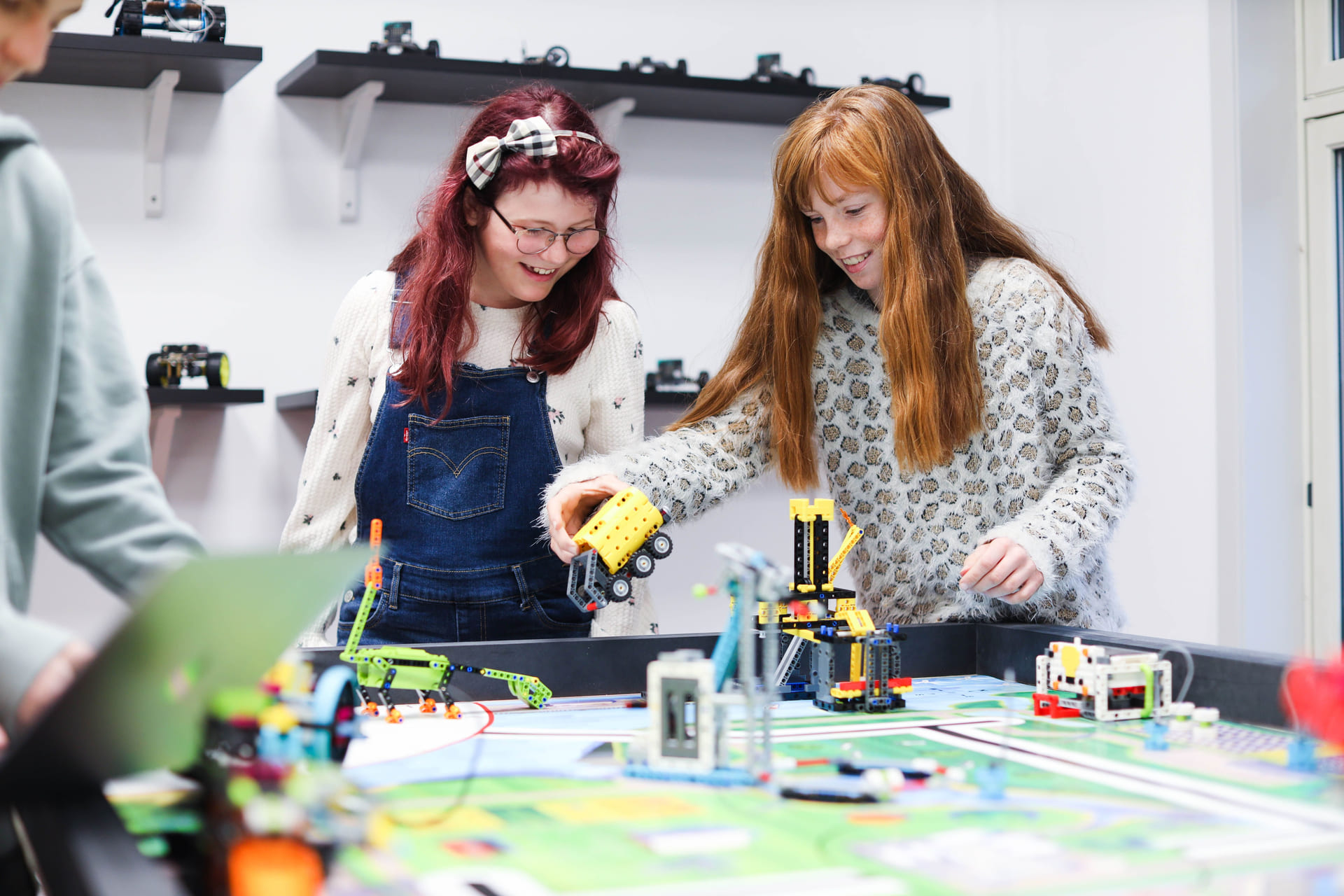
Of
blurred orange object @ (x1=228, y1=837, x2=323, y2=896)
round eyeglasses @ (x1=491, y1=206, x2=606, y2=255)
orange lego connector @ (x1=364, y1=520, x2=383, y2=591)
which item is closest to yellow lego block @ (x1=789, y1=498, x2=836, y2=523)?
orange lego connector @ (x1=364, y1=520, x2=383, y2=591)

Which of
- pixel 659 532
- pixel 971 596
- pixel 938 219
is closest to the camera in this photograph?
pixel 659 532

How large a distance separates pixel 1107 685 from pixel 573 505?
588 millimetres

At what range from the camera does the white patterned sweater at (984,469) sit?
1430 mm

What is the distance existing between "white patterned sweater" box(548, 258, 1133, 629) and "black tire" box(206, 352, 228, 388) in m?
0.96

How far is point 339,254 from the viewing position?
2418 millimetres

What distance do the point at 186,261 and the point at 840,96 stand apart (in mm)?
1354

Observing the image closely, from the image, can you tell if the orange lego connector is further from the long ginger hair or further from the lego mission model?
the long ginger hair

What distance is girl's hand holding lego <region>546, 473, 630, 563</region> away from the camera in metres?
1.33

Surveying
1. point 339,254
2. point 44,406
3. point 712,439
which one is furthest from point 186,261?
point 44,406

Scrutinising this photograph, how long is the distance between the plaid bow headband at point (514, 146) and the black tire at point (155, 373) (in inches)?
33.7

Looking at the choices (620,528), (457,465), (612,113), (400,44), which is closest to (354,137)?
(400,44)

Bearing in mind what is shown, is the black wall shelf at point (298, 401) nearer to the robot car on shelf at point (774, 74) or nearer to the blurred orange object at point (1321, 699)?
the robot car on shelf at point (774, 74)

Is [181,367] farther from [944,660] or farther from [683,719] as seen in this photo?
[683,719]

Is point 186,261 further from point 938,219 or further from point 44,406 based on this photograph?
point 44,406
